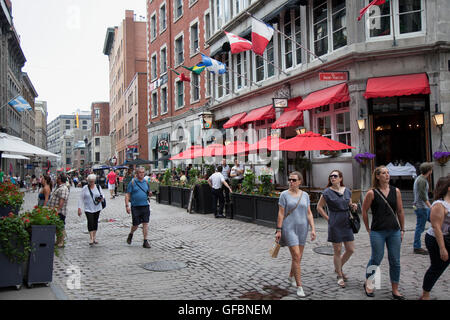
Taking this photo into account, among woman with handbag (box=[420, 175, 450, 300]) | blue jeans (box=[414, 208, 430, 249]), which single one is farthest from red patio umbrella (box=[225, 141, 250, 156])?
woman with handbag (box=[420, 175, 450, 300])

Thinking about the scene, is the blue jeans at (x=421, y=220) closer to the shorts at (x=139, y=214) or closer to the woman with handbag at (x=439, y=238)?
the woman with handbag at (x=439, y=238)

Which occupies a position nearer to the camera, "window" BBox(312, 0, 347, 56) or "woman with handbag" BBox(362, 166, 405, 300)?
"woman with handbag" BBox(362, 166, 405, 300)

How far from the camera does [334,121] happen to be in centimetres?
1658

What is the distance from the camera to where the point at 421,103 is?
46.7ft

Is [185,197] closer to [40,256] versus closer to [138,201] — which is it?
[138,201]

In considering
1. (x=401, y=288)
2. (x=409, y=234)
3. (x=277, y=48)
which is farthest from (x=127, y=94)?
(x=401, y=288)

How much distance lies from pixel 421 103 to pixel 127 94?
1725 inches

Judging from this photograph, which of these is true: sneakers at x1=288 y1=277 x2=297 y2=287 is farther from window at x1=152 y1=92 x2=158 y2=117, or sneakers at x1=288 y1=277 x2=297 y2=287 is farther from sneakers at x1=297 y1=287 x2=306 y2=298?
window at x1=152 y1=92 x2=158 y2=117

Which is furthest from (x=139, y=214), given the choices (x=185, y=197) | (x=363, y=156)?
(x=185, y=197)

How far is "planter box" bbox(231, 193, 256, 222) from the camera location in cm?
1301

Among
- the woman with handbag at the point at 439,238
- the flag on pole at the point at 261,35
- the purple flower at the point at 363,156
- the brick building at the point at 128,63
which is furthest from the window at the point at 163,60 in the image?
the woman with handbag at the point at 439,238

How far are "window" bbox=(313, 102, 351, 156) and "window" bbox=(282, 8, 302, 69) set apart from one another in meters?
2.90

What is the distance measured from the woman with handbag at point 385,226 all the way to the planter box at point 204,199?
1079 cm
